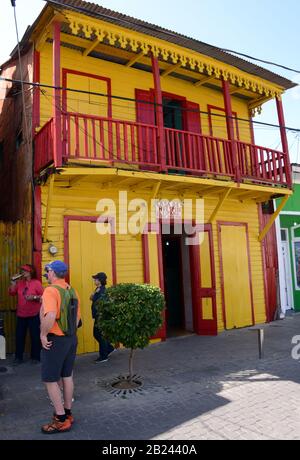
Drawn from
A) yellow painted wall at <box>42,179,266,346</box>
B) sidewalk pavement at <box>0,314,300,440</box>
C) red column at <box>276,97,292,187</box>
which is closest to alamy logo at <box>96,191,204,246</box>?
yellow painted wall at <box>42,179,266,346</box>

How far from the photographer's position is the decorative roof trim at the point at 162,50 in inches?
293

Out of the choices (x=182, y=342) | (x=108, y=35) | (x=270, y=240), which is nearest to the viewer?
(x=108, y=35)

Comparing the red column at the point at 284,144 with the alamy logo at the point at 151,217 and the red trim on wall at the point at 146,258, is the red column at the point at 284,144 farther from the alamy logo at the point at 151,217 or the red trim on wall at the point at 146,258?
the red trim on wall at the point at 146,258

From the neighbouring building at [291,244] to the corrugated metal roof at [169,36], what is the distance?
11.5ft

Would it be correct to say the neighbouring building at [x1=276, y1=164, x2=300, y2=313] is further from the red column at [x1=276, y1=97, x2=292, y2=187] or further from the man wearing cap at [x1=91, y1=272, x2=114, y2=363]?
the man wearing cap at [x1=91, y1=272, x2=114, y2=363]

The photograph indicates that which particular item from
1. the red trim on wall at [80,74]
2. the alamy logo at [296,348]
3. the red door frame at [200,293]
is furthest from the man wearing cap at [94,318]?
the red trim on wall at [80,74]

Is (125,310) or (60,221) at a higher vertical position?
(60,221)

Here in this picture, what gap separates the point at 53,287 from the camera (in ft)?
14.2

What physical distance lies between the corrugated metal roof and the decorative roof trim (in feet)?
0.31

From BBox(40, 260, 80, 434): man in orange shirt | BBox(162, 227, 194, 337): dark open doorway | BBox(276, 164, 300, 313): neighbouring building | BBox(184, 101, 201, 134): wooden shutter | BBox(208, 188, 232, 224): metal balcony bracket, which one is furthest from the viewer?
BBox(276, 164, 300, 313): neighbouring building

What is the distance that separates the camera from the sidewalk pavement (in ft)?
13.8

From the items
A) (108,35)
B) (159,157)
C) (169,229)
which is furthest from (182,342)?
(108,35)

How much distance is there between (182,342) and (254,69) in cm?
711

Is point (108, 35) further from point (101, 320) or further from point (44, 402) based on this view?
point (44, 402)
